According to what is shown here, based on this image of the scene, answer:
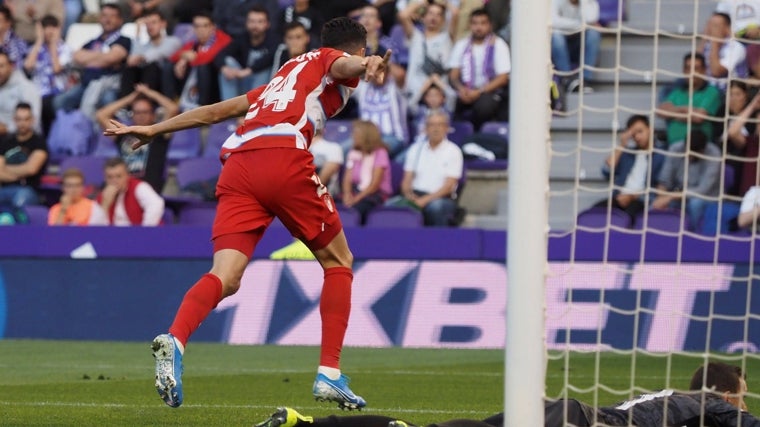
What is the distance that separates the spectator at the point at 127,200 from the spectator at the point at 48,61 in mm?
3611

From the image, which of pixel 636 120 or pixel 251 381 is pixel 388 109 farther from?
pixel 251 381

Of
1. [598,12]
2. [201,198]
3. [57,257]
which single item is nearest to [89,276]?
[57,257]

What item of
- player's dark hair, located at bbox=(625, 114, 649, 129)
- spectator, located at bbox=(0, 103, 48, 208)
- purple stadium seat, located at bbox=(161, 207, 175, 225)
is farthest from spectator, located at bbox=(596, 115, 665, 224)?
spectator, located at bbox=(0, 103, 48, 208)

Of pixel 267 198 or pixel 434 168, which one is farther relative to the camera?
pixel 434 168

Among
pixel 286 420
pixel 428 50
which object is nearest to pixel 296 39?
pixel 428 50

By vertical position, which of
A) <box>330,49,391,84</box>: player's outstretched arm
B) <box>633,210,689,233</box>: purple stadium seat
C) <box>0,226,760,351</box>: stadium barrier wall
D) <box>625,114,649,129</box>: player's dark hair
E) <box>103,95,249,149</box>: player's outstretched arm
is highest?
<box>330,49,391,84</box>: player's outstretched arm

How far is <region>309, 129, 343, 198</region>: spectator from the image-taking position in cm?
1517

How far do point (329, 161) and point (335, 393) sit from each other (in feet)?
28.1

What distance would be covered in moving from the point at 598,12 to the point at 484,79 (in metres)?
1.54

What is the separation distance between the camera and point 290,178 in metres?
6.96

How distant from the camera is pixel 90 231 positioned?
550 inches

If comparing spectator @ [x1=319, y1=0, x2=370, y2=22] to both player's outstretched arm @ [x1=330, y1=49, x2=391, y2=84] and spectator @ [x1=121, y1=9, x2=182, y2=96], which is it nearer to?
spectator @ [x1=121, y1=9, x2=182, y2=96]

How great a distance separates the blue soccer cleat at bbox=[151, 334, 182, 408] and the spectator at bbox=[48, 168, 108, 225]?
877 cm

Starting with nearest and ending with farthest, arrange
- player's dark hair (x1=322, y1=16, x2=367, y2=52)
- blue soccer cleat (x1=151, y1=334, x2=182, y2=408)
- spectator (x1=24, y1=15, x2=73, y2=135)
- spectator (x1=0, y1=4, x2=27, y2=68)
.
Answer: blue soccer cleat (x1=151, y1=334, x2=182, y2=408)
player's dark hair (x1=322, y1=16, x2=367, y2=52)
spectator (x1=24, y1=15, x2=73, y2=135)
spectator (x1=0, y1=4, x2=27, y2=68)
